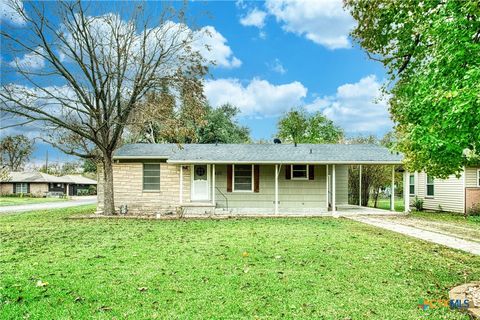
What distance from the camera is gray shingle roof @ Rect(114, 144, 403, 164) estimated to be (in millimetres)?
16062

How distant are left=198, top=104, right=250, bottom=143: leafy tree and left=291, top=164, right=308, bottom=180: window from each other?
14.6 meters

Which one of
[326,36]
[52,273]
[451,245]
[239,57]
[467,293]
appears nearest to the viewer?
[467,293]

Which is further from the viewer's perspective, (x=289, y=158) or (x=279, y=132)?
(x=279, y=132)

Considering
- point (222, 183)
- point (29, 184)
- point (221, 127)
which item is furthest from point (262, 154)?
point (29, 184)

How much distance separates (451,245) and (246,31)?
51.1 feet

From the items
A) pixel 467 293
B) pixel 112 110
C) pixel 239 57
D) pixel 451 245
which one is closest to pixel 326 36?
pixel 239 57

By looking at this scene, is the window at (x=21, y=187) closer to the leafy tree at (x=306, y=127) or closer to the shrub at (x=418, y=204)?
the leafy tree at (x=306, y=127)

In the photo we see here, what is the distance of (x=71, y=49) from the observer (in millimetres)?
15914

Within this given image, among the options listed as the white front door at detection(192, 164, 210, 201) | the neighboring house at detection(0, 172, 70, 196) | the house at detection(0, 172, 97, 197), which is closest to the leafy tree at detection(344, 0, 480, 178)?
the white front door at detection(192, 164, 210, 201)

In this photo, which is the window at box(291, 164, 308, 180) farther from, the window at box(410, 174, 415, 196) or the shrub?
the window at box(410, 174, 415, 196)

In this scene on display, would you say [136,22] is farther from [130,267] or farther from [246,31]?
[130,267]

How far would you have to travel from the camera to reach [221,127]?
3281cm

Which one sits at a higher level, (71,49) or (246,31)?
(246,31)

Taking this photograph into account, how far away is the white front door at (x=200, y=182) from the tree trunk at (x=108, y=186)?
377cm
